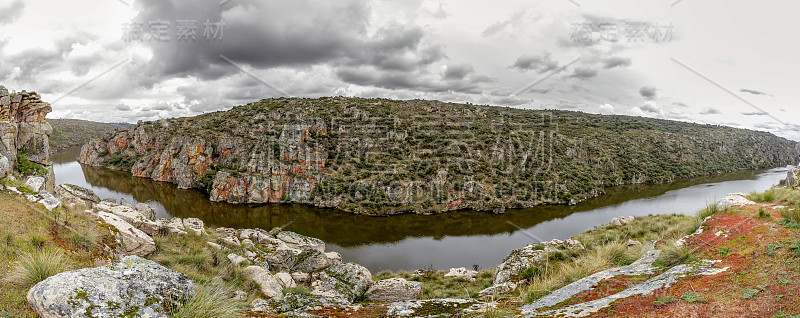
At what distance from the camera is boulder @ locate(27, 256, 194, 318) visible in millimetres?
2992

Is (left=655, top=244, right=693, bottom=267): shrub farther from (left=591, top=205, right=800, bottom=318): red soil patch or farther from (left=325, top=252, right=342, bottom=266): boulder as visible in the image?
(left=325, top=252, right=342, bottom=266): boulder

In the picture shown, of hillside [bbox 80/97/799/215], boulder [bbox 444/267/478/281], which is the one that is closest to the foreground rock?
boulder [bbox 444/267/478/281]

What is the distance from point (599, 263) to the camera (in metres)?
7.31

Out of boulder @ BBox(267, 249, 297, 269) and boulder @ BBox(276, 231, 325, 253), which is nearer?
boulder @ BBox(267, 249, 297, 269)

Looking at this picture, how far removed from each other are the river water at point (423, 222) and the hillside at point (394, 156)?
3.29 metres

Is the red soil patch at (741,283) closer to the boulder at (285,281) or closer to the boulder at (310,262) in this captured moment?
the boulder at (285,281)

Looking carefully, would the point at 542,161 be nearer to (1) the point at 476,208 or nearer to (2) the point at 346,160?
(1) the point at 476,208

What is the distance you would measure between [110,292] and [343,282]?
10.3 metres

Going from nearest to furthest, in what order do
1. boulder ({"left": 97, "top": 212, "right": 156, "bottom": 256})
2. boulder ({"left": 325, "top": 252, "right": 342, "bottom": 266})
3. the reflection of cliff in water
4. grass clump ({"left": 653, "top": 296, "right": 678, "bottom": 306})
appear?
grass clump ({"left": 653, "top": 296, "right": 678, "bottom": 306}), boulder ({"left": 97, "top": 212, "right": 156, "bottom": 256}), boulder ({"left": 325, "top": 252, "right": 342, "bottom": 266}), the reflection of cliff in water

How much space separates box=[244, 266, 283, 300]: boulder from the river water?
1970 centimetres

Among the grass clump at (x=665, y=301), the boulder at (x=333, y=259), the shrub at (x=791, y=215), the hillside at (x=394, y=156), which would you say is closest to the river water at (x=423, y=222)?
the hillside at (x=394, y=156)

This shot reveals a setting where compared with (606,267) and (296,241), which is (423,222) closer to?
(296,241)

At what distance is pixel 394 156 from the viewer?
62.9 m

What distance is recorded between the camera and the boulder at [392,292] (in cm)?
1192
